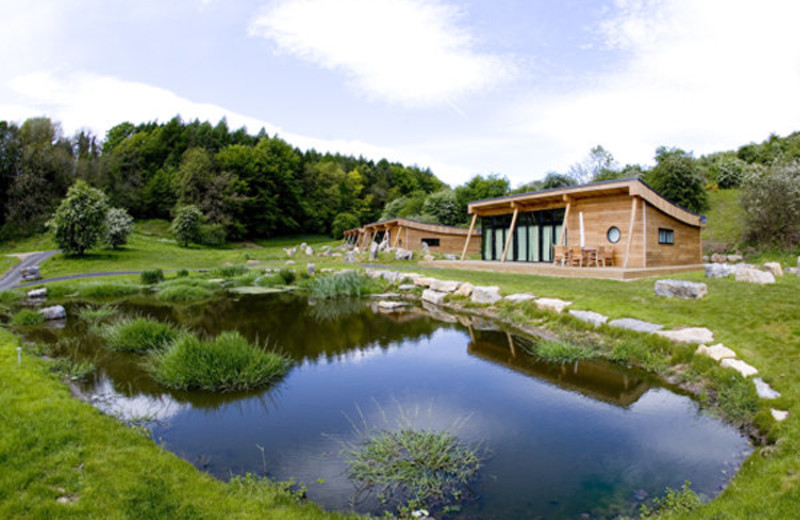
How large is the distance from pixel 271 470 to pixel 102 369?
4762 millimetres

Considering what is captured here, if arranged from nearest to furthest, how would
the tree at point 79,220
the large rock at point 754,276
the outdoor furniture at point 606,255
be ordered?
the large rock at point 754,276, the outdoor furniture at point 606,255, the tree at point 79,220

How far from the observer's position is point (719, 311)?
7.86 metres

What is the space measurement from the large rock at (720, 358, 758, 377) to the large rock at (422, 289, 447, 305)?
817cm

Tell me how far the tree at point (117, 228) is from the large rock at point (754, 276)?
3067 centimetres

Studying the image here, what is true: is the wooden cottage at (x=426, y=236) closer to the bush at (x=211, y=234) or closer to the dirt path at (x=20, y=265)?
the bush at (x=211, y=234)

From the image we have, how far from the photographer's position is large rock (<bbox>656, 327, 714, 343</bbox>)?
6795 millimetres

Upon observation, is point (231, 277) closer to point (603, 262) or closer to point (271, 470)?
point (603, 262)

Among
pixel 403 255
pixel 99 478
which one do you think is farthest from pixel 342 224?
pixel 99 478

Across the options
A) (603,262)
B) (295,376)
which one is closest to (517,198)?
(603,262)

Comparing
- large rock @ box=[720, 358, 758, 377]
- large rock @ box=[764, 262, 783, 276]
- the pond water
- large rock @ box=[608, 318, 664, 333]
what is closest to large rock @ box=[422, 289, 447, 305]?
the pond water

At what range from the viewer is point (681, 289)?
29.8 ft

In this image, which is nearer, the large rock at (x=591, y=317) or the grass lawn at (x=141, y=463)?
the grass lawn at (x=141, y=463)

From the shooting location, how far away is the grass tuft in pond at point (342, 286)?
1568 cm

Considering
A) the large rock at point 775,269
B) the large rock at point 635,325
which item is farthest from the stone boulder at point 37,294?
the large rock at point 775,269
